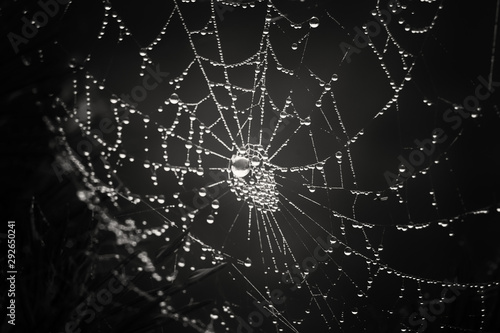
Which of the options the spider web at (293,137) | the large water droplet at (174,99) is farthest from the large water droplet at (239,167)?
the large water droplet at (174,99)

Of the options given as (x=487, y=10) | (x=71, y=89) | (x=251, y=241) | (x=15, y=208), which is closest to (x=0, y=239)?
(x=15, y=208)

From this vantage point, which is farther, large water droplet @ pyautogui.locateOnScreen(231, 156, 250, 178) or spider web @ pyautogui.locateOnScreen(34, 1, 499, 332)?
large water droplet @ pyautogui.locateOnScreen(231, 156, 250, 178)

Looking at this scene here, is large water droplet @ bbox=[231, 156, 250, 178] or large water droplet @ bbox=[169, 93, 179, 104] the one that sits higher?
large water droplet @ bbox=[169, 93, 179, 104]

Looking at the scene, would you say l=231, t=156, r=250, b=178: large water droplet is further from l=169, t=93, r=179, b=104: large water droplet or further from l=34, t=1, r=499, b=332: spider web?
l=169, t=93, r=179, b=104: large water droplet

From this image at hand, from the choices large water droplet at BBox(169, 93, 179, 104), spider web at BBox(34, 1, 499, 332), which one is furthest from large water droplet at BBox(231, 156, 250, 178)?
large water droplet at BBox(169, 93, 179, 104)

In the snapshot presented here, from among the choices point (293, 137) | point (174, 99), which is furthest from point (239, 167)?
point (174, 99)

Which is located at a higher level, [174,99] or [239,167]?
[174,99]

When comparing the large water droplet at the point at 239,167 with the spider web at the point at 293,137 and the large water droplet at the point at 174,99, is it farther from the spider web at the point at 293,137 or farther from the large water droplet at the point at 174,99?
the large water droplet at the point at 174,99

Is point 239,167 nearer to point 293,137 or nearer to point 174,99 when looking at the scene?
point 293,137

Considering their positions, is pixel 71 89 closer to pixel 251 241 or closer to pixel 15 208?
pixel 15 208
